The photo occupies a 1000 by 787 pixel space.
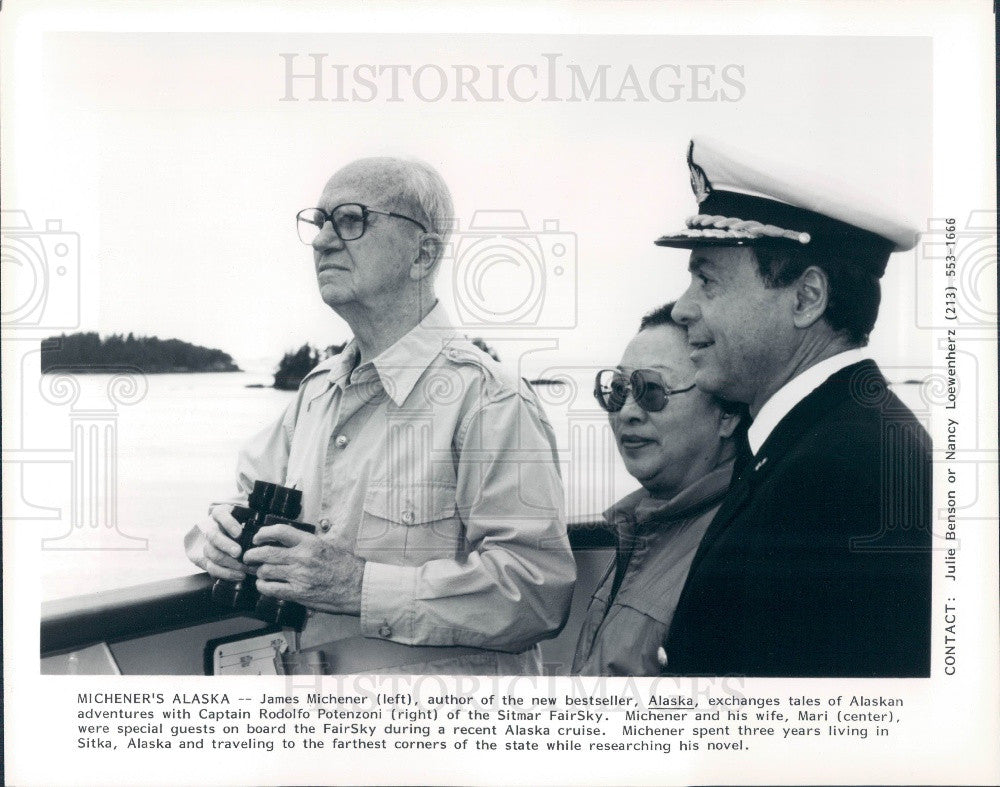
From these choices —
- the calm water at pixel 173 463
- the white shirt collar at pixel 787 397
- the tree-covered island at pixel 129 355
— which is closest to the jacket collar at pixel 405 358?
the calm water at pixel 173 463

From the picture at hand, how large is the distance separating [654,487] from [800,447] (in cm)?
41

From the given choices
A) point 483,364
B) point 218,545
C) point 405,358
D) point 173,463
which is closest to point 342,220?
point 405,358

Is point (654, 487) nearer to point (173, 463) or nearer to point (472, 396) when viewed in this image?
point (472, 396)

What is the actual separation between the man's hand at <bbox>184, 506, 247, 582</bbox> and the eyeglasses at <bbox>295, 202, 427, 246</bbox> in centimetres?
82

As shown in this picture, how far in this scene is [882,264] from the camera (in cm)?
280

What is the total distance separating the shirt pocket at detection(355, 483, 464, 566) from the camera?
9.03ft

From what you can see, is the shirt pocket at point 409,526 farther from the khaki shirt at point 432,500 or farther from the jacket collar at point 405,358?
the jacket collar at point 405,358

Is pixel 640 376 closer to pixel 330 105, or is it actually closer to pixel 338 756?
pixel 330 105

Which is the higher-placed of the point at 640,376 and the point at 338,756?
the point at 640,376

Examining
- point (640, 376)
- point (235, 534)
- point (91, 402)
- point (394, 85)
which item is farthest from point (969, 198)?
point (91, 402)

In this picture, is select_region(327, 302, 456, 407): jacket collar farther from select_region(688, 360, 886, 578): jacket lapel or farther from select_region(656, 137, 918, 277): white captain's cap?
select_region(688, 360, 886, 578): jacket lapel

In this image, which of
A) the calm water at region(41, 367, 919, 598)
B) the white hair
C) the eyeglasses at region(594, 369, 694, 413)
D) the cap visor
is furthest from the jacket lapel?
the white hair

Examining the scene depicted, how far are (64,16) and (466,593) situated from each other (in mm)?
2019

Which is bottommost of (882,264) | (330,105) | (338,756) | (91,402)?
(338,756)
